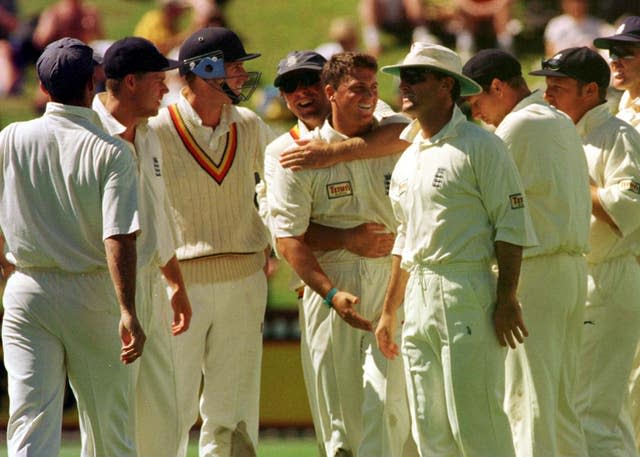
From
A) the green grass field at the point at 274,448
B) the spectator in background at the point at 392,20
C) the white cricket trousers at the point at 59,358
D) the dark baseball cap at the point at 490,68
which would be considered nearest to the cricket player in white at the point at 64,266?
the white cricket trousers at the point at 59,358

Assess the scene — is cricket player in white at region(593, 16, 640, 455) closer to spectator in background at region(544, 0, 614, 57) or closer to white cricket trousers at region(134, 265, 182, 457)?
white cricket trousers at region(134, 265, 182, 457)

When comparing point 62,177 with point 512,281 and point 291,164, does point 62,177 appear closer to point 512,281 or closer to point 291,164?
point 291,164

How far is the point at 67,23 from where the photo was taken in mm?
11070

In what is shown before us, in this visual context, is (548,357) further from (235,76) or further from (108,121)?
(108,121)

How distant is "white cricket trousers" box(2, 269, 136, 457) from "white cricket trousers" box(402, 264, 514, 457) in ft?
3.85

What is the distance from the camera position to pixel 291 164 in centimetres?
692

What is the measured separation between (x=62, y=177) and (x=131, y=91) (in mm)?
877

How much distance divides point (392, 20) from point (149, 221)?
16.3 ft

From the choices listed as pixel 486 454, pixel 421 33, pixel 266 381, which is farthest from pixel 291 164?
pixel 421 33

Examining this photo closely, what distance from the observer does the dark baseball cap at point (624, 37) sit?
7.63 metres

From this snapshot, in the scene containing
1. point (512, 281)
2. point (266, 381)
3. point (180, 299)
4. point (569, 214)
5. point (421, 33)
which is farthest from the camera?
point (421, 33)

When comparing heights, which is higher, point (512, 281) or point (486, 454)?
point (512, 281)

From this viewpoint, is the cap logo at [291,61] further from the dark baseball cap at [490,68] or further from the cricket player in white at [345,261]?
the dark baseball cap at [490,68]

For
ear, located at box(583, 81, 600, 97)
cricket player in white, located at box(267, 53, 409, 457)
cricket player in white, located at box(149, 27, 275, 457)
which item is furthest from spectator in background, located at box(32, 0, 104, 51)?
ear, located at box(583, 81, 600, 97)
